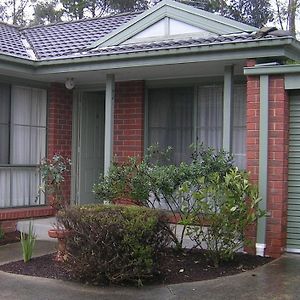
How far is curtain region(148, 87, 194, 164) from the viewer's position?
9.96m

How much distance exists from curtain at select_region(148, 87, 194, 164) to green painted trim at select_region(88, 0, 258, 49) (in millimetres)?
1298

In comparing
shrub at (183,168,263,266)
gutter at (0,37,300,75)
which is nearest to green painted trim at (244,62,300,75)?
gutter at (0,37,300,75)

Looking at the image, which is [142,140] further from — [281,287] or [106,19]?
[281,287]

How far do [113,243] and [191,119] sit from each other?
174 inches

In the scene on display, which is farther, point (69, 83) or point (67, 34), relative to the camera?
point (67, 34)

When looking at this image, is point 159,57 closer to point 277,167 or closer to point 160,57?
point 160,57

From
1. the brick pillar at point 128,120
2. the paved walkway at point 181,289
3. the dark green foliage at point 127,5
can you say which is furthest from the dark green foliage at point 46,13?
the paved walkway at point 181,289

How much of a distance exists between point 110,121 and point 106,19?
406cm

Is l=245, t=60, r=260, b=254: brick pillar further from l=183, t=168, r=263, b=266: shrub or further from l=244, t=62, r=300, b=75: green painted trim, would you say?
l=183, t=168, r=263, b=266: shrub

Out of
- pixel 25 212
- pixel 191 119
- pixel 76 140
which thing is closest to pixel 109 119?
pixel 191 119

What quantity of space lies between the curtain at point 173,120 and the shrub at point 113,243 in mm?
3917

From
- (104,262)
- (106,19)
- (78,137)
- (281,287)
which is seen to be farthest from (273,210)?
(106,19)

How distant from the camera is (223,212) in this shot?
22.1 feet

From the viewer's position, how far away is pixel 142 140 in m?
10.2
